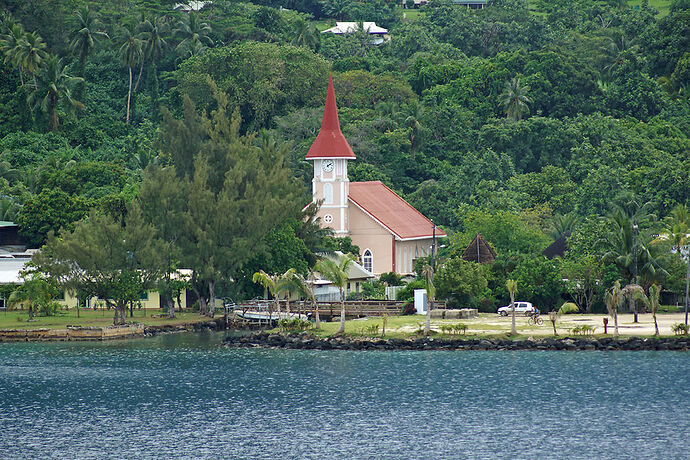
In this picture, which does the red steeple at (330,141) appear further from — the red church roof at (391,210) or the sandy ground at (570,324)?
the sandy ground at (570,324)

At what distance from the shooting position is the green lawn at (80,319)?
268 feet

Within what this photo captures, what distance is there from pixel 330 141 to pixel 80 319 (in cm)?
2750

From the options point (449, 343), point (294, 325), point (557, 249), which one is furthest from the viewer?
point (557, 249)

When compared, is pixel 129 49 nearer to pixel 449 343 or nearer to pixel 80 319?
pixel 80 319

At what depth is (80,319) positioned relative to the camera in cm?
8512

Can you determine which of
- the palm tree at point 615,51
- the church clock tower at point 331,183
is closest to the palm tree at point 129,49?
the church clock tower at point 331,183

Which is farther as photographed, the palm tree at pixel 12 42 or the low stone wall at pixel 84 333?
the palm tree at pixel 12 42

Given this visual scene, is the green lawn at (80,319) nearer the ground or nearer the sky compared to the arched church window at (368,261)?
nearer the ground

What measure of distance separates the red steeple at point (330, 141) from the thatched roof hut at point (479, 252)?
596 inches

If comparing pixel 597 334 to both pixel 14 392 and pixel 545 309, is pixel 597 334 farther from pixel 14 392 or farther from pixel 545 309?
pixel 14 392

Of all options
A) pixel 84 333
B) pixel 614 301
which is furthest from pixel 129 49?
pixel 614 301

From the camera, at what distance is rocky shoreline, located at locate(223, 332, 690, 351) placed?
71438 mm

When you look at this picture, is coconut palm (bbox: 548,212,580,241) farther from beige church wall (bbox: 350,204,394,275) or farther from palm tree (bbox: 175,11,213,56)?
palm tree (bbox: 175,11,213,56)

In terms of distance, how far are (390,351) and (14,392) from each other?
72.6 ft
